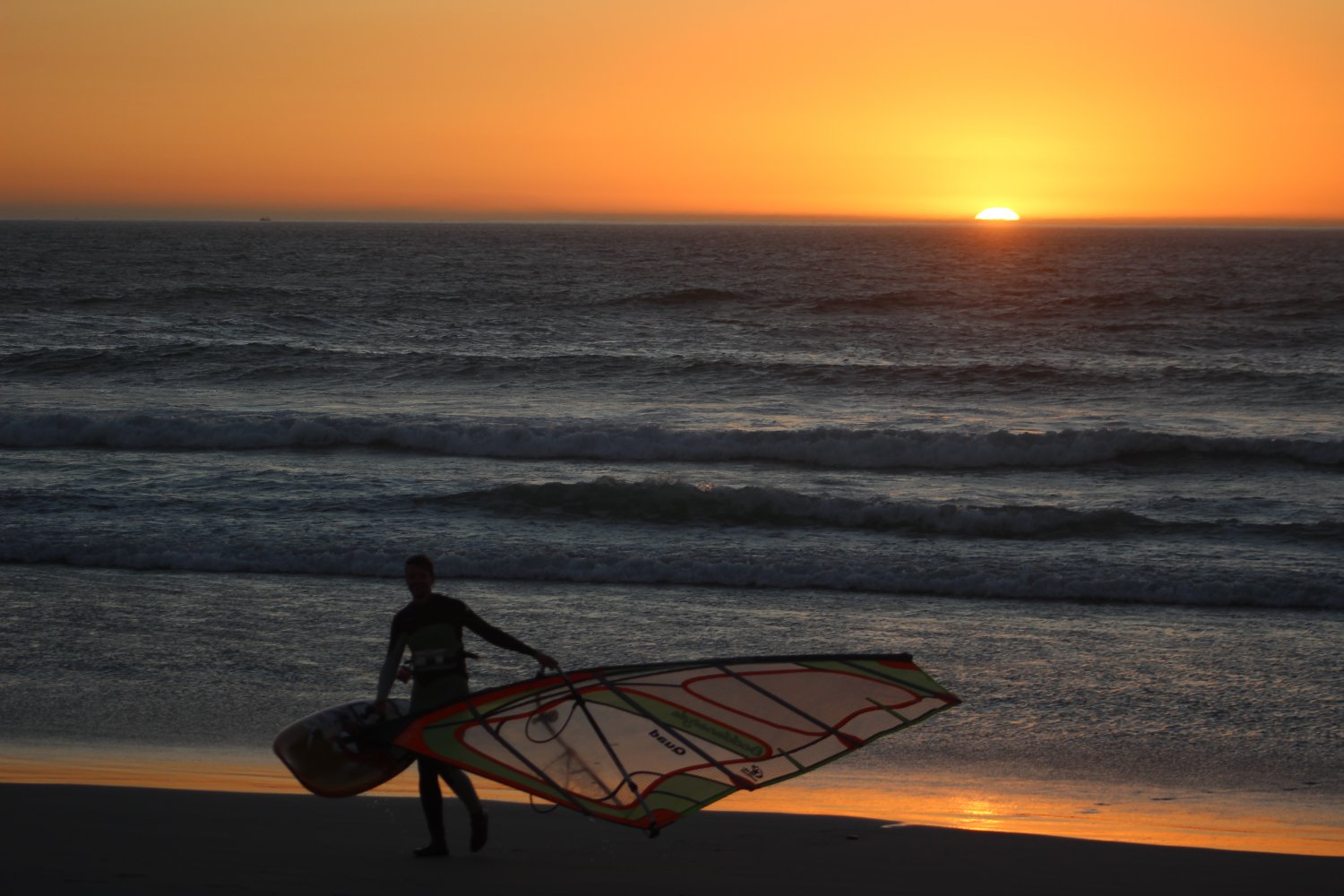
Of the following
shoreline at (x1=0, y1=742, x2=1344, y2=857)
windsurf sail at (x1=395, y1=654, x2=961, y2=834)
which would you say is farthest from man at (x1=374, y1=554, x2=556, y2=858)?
shoreline at (x1=0, y1=742, x2=1344, y2=857)

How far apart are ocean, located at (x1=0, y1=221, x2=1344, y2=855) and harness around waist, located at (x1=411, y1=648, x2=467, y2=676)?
2310 millimetres

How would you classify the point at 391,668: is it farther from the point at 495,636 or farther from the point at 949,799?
the point at 949,799

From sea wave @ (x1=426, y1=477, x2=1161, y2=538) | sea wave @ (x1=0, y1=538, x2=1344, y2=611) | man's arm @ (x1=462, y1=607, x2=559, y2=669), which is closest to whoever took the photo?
man's arm @ (x1=462, y1=607, x2=559, y2=669)

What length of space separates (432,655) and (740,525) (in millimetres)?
9140

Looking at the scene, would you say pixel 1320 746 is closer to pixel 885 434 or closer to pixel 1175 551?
pixel 1175 551

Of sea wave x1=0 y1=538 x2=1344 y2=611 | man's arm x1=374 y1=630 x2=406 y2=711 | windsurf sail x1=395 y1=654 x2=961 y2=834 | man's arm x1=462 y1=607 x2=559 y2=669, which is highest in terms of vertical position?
man's arm x1=462 y1=607 x2=559 y2=669

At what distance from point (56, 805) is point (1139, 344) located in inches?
1197

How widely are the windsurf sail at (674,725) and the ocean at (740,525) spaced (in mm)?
1132

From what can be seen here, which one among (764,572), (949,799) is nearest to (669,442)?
(764,572)

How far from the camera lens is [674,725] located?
5344mm

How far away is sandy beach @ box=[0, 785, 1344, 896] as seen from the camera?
5.04 m

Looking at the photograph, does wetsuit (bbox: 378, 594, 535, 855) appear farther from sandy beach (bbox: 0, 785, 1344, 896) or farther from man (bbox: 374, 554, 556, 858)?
sandy beach (bbox: 0, 785, 1344, 896)

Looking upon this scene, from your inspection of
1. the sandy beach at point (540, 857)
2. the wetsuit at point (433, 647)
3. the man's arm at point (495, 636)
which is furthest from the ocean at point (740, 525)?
the wetsuit at point (433, 647)

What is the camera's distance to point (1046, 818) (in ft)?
19.9
